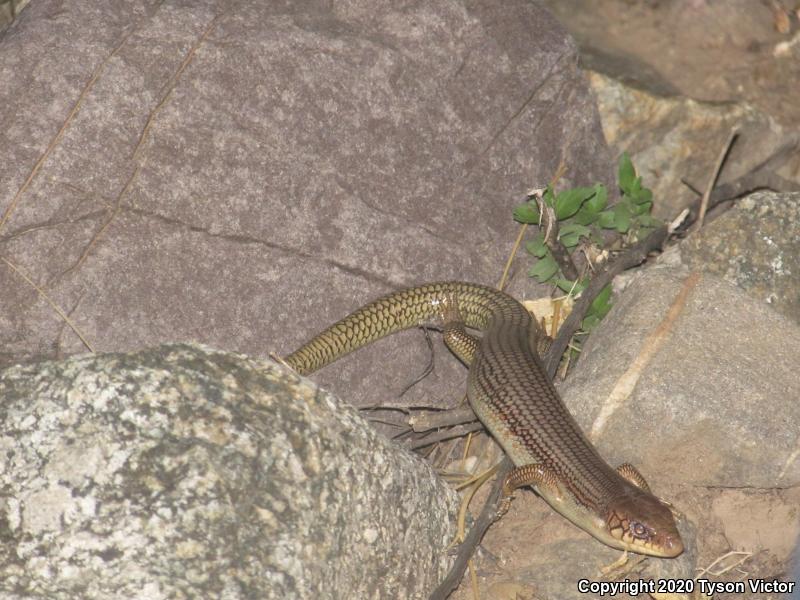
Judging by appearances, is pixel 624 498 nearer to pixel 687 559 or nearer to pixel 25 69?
pixel 687 559

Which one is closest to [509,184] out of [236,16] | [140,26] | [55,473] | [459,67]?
[459,67]

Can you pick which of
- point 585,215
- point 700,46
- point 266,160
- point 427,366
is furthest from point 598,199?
point 700,46

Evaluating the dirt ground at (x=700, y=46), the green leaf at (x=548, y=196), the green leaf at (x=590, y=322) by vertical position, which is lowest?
the green leaf at (x=590, y=322)

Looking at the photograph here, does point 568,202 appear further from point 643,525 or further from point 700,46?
point 700,46

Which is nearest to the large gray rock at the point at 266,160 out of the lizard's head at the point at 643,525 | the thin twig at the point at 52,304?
the thin twig at the point at 52,304

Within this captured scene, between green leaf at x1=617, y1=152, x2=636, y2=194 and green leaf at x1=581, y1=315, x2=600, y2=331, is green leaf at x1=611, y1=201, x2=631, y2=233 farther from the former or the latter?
green leaf at x1=581, y1=315, x2=600, y2=331

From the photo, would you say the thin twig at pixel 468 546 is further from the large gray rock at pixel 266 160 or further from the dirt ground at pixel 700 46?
the dirt ground at pixel 700 46

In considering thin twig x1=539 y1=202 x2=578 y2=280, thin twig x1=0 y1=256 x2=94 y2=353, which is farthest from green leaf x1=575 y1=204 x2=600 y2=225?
thin twig x1=0 y1=256 x2=94 y2=353

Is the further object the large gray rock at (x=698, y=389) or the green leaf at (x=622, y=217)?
the green leaf at (x=622, y=217)
